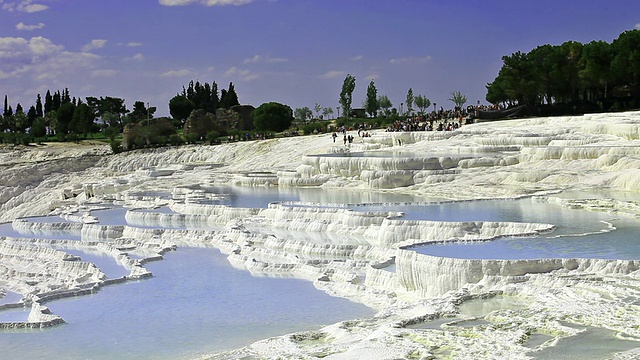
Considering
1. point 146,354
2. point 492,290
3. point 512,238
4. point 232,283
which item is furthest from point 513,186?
point 146,354

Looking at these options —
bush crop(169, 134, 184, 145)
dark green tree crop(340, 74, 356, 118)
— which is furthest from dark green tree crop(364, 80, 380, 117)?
bush crop(169, 134, 184, 145)

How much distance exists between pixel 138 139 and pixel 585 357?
34457mm

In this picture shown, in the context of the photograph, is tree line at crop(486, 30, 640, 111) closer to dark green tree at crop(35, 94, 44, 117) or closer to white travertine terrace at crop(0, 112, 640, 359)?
white travertine terrace at crop(0, 112, 640, 359)

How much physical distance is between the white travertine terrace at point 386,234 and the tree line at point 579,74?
5395 millimetres

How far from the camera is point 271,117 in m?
42.5

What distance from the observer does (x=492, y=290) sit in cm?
961

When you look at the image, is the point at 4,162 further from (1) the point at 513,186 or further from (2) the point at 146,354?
(2) the point at 146,354

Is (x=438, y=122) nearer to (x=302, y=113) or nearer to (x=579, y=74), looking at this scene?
(x=579, y=74)

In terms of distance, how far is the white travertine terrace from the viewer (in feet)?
27.6

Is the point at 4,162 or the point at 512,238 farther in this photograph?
the point at 4,162

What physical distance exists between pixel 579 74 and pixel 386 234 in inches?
823

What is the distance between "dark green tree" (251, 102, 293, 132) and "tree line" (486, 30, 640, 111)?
33.9ft

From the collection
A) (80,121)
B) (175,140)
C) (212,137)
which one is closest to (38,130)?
(80,121)

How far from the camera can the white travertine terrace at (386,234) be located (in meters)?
8.41
